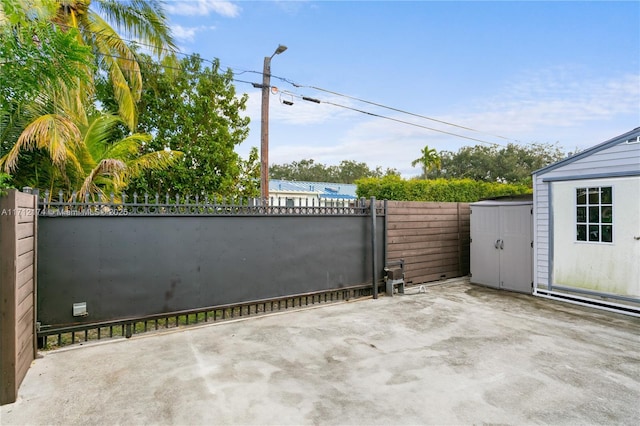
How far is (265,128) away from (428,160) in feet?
88.1

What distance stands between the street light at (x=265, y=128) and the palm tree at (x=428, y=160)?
86.5 ft

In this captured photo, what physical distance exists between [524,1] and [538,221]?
17.9 feet

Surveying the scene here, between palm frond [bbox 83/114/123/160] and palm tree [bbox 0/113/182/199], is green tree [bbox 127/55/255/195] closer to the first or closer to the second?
palm tree [bbox 0/113/182/199]

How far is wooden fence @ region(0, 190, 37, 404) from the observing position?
7.57ft

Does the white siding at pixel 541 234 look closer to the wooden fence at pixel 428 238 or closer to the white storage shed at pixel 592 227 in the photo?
the white storage shed at pixel 592 227

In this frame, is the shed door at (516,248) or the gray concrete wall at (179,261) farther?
the shed door at (516,248)

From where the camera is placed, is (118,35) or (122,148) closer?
Result: (122,148)

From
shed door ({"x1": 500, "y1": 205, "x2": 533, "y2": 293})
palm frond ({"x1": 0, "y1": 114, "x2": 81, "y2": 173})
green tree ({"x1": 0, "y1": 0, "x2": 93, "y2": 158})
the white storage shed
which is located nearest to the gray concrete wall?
green tree ({"x1": 0, "y1": 0, "x2": 93, "y2": 158})

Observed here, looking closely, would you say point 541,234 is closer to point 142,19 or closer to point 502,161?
point 142,19

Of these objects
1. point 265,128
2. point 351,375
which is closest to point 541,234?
point 351,375

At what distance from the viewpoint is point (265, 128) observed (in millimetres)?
6902

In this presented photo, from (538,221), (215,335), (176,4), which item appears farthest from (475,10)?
(215,335)

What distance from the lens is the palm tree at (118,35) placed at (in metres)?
6.71

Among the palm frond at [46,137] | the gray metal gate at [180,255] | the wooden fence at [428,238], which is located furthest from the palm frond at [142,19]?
the wooden fence at [428,238]
